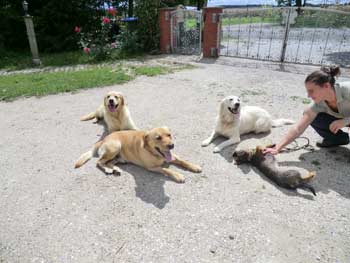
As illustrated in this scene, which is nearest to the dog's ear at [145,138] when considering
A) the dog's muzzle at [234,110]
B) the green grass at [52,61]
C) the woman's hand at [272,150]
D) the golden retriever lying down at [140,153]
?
the golden retriever lying down at [140,153]

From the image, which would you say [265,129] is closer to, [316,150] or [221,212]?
[316,150]

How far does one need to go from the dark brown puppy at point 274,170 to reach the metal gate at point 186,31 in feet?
27.8

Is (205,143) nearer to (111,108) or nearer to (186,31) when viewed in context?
(111,108)

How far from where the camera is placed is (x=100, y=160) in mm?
3428

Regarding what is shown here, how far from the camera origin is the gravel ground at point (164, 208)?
2240mm

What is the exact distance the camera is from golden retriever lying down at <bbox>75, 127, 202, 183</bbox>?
9.71ft

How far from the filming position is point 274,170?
3.04 metres

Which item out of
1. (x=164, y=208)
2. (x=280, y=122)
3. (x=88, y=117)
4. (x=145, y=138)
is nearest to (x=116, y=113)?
(x=88, y=117)

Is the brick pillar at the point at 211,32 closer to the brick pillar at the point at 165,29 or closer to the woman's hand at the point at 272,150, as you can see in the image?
the brick pillar at the point at 165,29

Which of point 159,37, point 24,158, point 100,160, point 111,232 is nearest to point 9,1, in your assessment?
point 159,37

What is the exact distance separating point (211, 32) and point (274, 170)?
818 centimetres

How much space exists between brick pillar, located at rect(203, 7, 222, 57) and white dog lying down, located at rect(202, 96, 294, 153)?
665 cm

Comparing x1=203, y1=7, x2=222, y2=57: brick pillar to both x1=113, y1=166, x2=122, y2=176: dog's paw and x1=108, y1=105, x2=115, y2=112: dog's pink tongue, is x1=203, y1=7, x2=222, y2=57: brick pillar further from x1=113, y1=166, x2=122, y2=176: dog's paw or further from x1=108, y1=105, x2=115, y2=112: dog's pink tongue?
x1=113, y1=166, x2=122, y2=176: dog's paw

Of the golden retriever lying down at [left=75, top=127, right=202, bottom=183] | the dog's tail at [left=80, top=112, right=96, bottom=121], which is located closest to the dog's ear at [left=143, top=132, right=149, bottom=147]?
the golden retriever lying down at [left=75, top=127, right=202, bottom=183]
